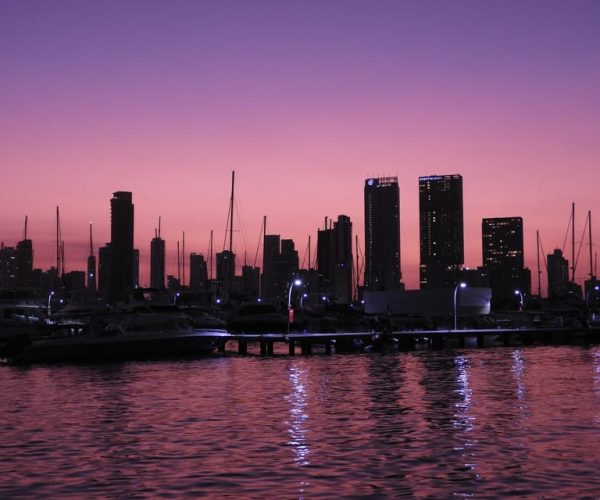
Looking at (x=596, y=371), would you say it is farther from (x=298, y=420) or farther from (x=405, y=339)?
(x=405, y=339)

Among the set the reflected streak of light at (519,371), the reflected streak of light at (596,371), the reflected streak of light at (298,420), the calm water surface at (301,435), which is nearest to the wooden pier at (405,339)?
the reflected streak of light at (519,371)

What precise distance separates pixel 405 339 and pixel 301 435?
70.1 meters

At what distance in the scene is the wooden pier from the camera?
306 ft

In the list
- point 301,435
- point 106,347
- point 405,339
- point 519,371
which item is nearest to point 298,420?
point 301,435

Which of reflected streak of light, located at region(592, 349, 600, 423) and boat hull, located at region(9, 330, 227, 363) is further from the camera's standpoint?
boat hull, located at region(9, 330, 227, 363)

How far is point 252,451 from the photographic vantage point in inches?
1140

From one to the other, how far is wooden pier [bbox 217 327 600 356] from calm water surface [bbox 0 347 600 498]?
29.9 meters

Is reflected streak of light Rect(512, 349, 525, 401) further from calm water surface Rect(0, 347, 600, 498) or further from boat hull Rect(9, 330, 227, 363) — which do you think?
boat hull Rect(9, 330, 227, 363)

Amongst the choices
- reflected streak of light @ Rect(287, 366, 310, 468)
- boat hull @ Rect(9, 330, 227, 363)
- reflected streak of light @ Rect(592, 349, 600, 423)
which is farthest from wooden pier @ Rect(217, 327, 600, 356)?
reflected streak of light @ Rect(287, 366, 310, 468)

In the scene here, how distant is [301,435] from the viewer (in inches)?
1291

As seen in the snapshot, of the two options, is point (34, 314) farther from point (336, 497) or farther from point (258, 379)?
point (336, 497)

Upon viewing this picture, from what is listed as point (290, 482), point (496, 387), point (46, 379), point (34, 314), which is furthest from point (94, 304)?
point (290, 482)

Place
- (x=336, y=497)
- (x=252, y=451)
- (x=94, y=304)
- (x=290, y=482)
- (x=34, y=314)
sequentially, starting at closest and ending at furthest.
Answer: (x=336, y=497) → (x=290, y=482) → (x=252, y=451) → (x=34, y=314) → (x=94, y=304)

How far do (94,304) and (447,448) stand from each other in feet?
378
